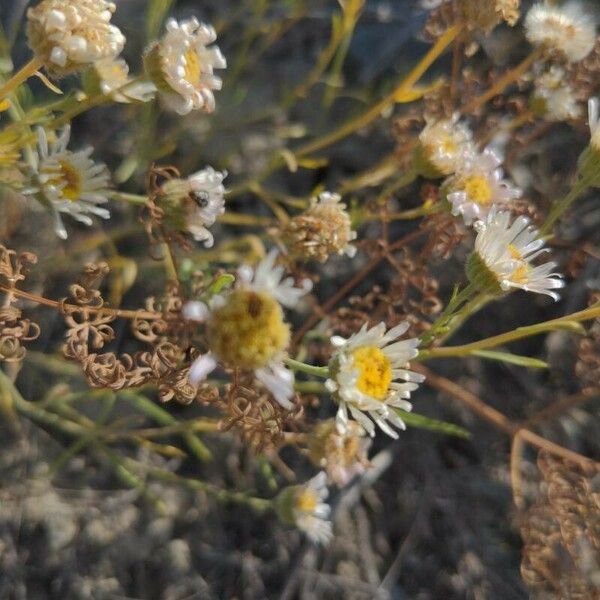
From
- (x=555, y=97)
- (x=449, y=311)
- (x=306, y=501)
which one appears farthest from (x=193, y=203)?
(x=555, y=97)

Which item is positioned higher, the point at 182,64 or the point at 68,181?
the point at 182,64

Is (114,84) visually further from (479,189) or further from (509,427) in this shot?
(509,427)

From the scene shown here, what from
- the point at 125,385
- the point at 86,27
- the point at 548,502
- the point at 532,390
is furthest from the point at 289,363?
the point at 532,390

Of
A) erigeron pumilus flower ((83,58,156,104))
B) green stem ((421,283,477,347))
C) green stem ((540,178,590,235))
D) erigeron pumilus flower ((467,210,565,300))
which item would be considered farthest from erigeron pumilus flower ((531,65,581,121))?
erigeron pumilus flower ((83,58,156,104))

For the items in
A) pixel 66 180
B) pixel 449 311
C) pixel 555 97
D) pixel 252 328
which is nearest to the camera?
pixel 252 328

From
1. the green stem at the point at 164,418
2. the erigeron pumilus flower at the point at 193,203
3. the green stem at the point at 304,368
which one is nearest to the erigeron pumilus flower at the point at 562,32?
the erigeron pumilus flower at the point at 193,203

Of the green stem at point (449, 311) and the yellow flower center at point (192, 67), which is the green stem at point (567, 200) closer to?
the green stem at point (449, 311)

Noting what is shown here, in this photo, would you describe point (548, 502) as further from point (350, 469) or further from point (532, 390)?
point (532, 390)
